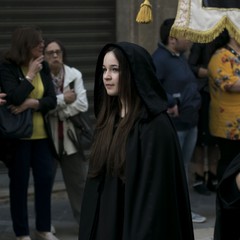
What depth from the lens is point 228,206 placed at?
3.26 metres

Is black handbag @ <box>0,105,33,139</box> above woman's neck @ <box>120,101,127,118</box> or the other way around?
the other way around

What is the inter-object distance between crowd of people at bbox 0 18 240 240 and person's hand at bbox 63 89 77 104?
2 centimetres

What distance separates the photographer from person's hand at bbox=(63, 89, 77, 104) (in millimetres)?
6113

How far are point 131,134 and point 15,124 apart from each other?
78.4 inches

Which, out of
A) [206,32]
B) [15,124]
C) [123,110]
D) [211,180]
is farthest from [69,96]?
[211,180]

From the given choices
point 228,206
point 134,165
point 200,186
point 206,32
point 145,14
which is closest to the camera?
point 228,206

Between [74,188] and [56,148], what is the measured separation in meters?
0.49

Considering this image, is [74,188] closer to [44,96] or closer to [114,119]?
[44,96]

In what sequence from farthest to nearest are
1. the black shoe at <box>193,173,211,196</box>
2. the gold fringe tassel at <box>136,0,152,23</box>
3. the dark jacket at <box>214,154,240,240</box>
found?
1. the black shoe at <box>193,173,211,196</box>
2. the gold fringe tassel at <box>136,0,152,23</box>
3. the dark jacket at <box>214,154,240,240</box>

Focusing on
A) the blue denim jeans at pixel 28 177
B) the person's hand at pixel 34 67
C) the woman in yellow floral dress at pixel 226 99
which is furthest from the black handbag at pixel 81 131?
the woman in yellow floral dress at pixel 226 99

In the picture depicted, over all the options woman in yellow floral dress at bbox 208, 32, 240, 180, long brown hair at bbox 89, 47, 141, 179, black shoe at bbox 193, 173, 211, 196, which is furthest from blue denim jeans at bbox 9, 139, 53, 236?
black shoe at bbox 193, 173, 211, 196

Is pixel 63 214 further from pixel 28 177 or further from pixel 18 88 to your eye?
pixel 18 88

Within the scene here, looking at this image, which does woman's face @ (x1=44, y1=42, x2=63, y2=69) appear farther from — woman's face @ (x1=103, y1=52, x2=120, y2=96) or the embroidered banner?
woman's face @ (x1=103, y1=52, x2=120, y2=96)

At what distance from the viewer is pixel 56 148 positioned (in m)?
6.14
